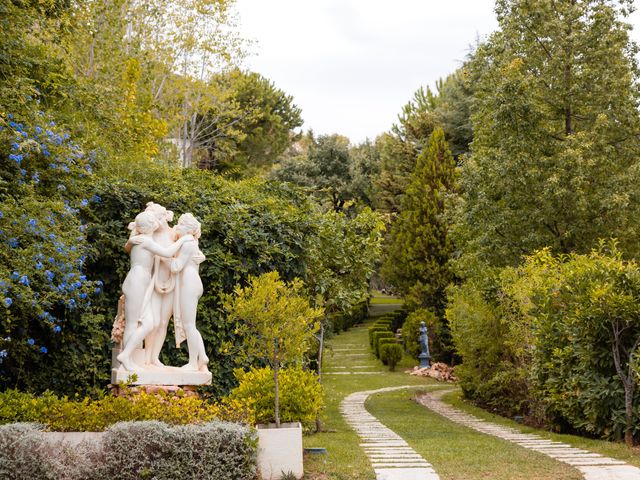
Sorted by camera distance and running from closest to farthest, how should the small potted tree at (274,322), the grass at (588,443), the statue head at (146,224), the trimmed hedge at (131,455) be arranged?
the trimmed hedge at (131,455)
the small potted tree at (274,322)
the statue head at (146,224)
the grass at (588,443)

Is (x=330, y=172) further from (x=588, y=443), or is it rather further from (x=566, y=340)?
(x=588, y=443)

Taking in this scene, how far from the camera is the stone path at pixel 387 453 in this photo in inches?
302

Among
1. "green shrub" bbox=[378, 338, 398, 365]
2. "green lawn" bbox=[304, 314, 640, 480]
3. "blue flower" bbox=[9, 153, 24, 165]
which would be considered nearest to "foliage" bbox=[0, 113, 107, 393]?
"blue flower" bbox=[9, 153, 24, 165]

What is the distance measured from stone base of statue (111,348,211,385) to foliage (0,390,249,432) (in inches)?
9.9

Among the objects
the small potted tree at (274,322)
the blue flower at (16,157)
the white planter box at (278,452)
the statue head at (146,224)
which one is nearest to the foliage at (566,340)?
the small potted tree at (274,322)

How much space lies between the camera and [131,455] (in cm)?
661

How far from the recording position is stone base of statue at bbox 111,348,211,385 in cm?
786

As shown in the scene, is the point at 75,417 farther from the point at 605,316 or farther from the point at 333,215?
the point at 333,215

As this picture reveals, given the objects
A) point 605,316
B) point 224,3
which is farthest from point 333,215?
point 224,3

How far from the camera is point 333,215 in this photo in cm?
1400

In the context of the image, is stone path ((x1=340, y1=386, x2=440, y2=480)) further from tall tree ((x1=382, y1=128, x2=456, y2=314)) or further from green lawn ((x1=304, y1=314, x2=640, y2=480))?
tall tree ((x1=382, y1=128, x2=456, y2=314))

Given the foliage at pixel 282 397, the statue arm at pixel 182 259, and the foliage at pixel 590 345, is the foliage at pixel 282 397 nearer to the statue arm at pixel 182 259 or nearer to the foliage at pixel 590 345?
the statue arm at pixel 182 259

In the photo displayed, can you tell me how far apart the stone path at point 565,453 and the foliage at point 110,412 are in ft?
12.0

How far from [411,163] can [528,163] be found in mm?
17816
